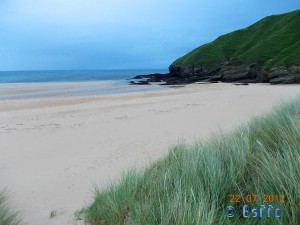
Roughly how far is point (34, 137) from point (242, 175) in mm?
8113

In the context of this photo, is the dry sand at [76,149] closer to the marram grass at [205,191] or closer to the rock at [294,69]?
the marram grass at [205,191]

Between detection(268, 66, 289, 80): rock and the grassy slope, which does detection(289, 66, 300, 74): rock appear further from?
the grassy slope

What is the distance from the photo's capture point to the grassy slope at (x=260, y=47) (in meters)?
48.4

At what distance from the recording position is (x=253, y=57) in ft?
174

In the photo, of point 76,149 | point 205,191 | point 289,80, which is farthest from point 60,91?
point 205,191

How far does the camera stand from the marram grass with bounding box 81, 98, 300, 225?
285cm

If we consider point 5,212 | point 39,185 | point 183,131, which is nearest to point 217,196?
point 5,212

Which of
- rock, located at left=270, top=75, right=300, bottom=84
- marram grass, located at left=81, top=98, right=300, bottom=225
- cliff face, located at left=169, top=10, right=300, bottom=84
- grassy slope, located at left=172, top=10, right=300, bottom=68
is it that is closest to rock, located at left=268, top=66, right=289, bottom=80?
cliff face, located at left=169, top=10, right=300, bottom=84

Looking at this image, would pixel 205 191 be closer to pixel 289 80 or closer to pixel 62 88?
pixel 289 80

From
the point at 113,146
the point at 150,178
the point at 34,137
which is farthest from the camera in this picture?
the point at 34,137

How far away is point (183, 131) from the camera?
10.3m

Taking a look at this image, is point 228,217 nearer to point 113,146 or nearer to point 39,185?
point 39,185

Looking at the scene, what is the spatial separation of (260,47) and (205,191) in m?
60.4

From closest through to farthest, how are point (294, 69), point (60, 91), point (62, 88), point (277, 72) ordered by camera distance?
1. point (60, 91)
2. point (294, 69)
3. point (277, 72)
4. point (62, 88)
